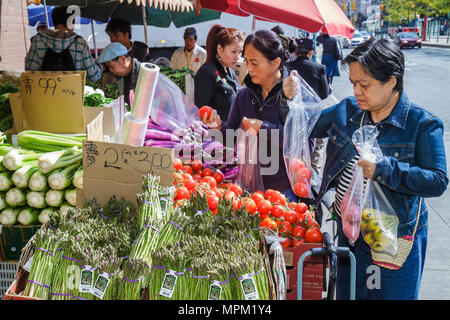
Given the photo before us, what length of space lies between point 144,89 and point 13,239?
1.24 metres

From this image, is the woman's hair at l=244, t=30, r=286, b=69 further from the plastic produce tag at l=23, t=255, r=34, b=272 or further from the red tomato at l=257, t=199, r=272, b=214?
the plastic produce tag at l=23, t=255, r=34, b=272

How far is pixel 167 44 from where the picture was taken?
57.4 feet

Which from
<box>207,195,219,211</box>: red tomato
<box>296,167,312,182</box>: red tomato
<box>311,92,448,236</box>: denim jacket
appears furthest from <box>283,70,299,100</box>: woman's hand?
<box>207,195,219,211</box>: red tomato

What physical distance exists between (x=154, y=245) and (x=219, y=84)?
10.3 feet

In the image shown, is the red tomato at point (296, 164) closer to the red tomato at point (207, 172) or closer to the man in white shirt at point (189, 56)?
the red tomato at point (207, 172)

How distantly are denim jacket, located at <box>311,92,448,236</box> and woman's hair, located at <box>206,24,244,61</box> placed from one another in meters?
2.50

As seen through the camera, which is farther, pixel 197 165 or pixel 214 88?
pixel 214 88

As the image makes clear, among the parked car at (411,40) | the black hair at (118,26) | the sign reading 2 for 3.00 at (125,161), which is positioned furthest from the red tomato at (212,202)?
the parked car at (411,40)

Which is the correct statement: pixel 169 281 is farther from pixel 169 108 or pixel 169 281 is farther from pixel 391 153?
pixel 169 108

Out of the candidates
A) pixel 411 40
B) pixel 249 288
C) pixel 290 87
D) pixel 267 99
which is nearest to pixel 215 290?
pixel 249 288

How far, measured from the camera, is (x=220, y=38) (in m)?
5.02
